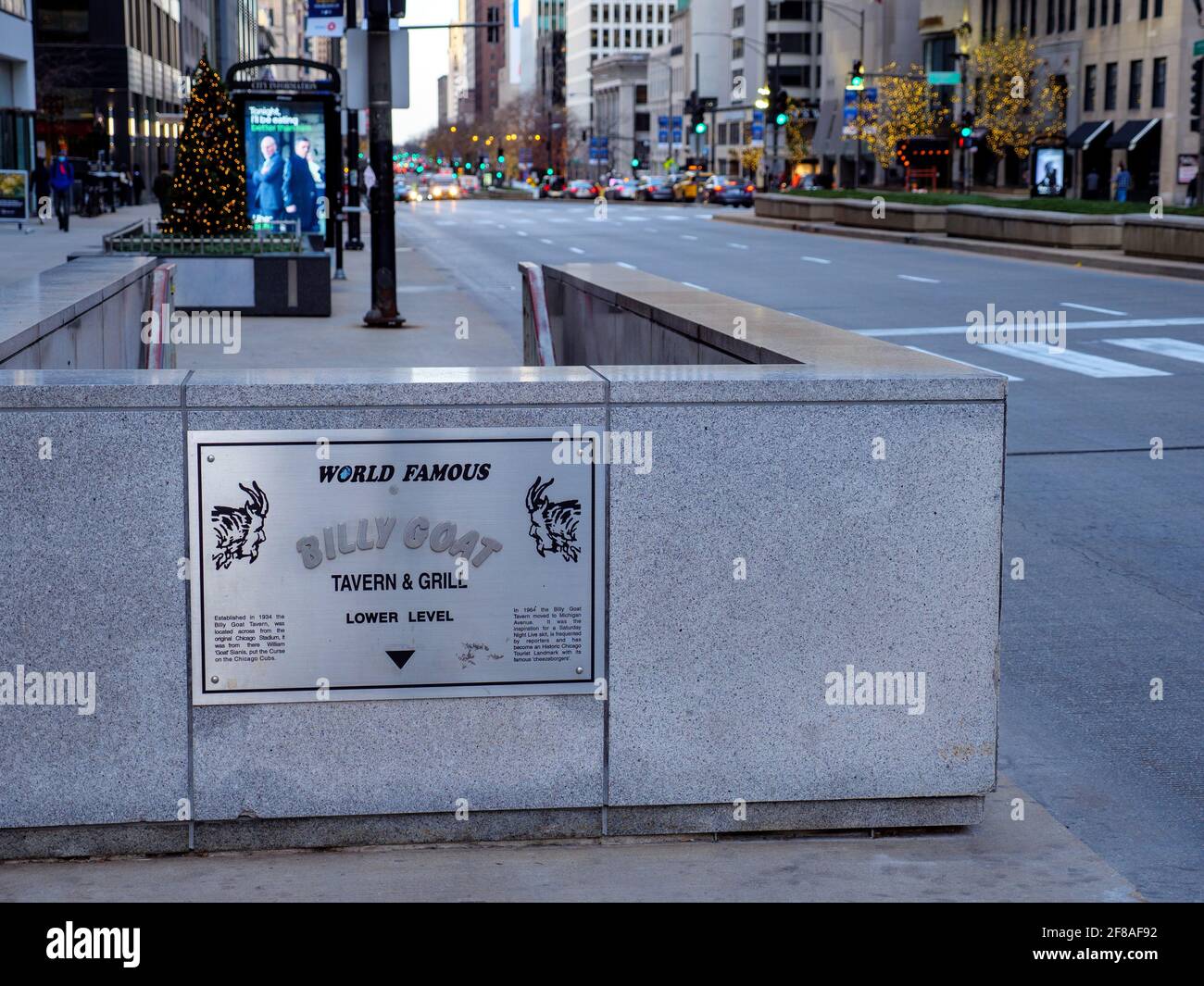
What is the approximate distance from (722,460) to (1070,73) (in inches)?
2945

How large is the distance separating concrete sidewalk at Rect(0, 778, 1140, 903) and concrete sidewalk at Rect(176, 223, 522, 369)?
974 cm

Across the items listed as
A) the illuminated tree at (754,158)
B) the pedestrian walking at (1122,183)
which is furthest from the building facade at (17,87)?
the illuminated tree at (754,158)

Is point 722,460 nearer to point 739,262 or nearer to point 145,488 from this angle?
point 145,488

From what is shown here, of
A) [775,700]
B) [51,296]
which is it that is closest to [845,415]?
[775,700]

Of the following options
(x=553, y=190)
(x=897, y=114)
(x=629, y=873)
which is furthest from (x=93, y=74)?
(x=629, y=873)

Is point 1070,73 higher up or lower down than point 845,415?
higher up

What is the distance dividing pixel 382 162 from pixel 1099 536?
12.0m

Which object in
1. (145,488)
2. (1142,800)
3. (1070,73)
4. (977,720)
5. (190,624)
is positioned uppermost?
(1070,73)

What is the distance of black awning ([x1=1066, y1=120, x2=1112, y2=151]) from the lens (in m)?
71.3

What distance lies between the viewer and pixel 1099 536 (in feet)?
31.0

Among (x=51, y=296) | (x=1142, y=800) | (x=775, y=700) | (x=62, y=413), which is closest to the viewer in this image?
(x=62, y=413)

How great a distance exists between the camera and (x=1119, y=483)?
1098cm

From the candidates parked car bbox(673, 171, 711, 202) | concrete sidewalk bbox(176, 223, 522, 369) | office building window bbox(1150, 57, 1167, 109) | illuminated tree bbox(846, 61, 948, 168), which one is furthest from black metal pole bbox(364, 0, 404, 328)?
parked car bbox(673, 171, 711, 202)
